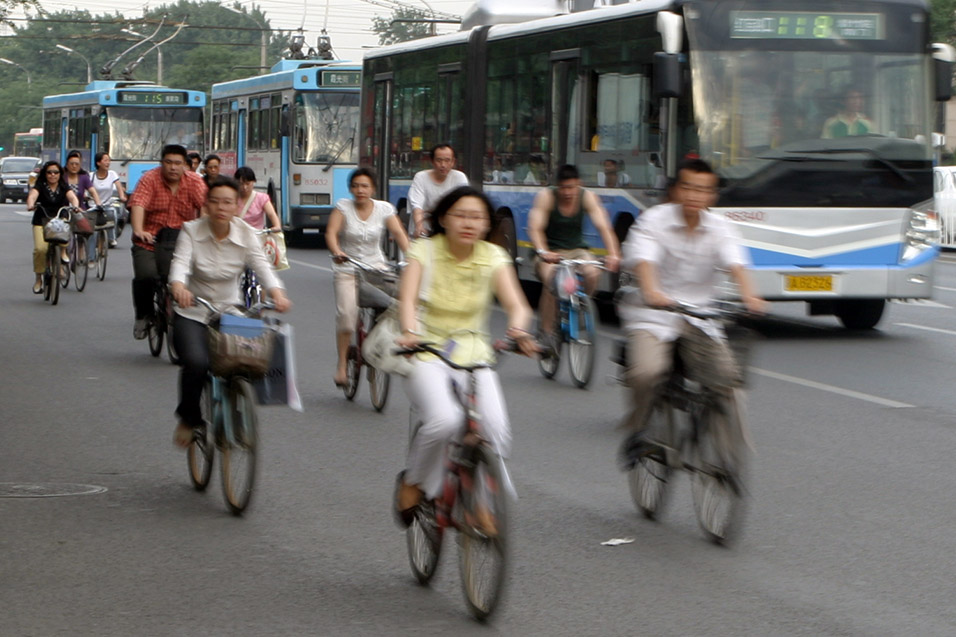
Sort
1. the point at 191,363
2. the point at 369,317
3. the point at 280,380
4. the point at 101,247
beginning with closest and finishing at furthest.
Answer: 1. the point at 280,380
2. the point at 191,363
3. the point at 369,317
4. the point at 101,247

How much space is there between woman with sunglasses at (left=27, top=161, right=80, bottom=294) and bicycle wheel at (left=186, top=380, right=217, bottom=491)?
469 inches

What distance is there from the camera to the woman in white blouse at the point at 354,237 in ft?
36.9

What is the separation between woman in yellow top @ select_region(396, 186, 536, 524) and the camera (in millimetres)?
5859

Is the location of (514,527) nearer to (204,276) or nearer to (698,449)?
(698,449)

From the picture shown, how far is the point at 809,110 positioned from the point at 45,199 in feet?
30.6

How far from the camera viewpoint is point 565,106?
58.3 ft

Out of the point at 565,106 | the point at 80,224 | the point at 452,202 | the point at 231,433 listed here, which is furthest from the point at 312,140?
the point at 452,202

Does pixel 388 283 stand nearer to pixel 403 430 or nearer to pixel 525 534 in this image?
pixel 403 430

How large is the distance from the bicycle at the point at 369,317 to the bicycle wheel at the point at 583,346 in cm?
151

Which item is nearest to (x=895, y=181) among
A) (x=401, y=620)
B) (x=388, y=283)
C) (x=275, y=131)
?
(x=388, y=283)

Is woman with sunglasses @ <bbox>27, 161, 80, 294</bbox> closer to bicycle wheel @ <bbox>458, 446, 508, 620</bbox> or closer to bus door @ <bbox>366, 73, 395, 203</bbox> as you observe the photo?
bus door @ <bbox>366, 73, 395, 203</bbox>

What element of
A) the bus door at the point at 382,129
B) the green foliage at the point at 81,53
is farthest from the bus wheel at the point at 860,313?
the green foliage at the point at 81,53

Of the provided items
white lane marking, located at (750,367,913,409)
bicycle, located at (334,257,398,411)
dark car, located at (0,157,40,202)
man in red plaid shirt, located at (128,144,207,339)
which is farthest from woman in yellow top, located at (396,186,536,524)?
dark car, located at (0,157,40,202)

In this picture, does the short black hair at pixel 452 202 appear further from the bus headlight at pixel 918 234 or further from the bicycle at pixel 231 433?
the bus headlight at pixel 918 234
